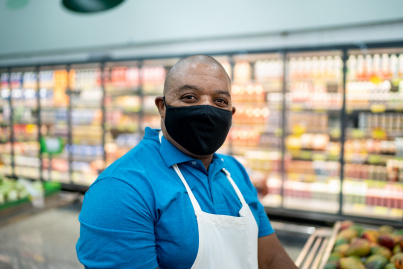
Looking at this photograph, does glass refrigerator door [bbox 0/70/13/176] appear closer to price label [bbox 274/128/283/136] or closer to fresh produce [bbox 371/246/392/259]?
price label [bbox 274/128/283/136]

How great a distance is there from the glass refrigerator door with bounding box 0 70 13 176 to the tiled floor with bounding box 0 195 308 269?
318 centimetres

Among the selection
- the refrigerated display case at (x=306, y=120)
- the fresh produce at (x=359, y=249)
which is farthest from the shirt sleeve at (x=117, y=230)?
the refrigerated display case at (x=306, y=120)

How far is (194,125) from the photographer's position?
1.19 meters

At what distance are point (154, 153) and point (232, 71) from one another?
152 inches

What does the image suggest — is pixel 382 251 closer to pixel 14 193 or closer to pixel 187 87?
pixel 187 87

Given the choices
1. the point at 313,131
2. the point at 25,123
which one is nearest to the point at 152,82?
the point at 313,131

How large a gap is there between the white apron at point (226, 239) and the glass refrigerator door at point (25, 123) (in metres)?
6.51

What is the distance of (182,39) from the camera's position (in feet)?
17.8

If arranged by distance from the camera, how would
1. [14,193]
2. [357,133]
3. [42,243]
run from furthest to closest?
1. [357,133]
2. [42,243]
3. [14,193]

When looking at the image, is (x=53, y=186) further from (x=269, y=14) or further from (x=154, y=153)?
(x=269, y=14)

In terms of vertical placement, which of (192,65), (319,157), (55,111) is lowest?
(319,157)

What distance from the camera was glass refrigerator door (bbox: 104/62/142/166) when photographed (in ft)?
19.1

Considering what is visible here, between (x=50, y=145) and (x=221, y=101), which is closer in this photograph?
(x=221, y=101)

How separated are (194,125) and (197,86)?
14 cm
